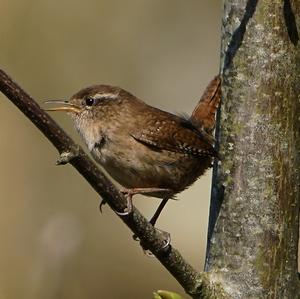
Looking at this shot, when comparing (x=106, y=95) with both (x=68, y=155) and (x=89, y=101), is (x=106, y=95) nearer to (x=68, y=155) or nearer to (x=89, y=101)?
(x=89, y=101)

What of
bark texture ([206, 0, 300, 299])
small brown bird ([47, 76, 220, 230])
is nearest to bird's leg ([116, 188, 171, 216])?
small brown bird ([47, 76, 220, 230])

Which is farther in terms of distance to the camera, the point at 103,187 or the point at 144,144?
the point at 144,144

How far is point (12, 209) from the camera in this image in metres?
4.84

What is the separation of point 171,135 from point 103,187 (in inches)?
56.5

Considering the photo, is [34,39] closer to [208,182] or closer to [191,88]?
[191,88]

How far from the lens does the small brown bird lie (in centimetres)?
278

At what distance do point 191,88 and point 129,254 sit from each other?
3.73 ft

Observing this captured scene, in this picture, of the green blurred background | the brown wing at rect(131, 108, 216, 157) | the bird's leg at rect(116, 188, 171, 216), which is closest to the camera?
the bird's leg at rect(116, 188, 171, 216)

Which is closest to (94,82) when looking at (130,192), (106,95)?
(106,95)

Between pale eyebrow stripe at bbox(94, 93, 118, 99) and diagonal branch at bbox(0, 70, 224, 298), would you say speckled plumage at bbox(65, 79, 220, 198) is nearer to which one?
pale eyebrow stripe at bbox(94, 93, 118, 99)

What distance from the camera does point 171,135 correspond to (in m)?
3.02

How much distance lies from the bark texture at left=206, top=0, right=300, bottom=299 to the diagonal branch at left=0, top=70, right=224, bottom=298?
0.10 m

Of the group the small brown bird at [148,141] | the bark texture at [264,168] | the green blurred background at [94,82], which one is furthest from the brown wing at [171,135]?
the green blurred background at [94,82]

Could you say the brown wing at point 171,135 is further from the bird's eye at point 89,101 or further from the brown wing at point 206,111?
the bird's eye at point 89,101
